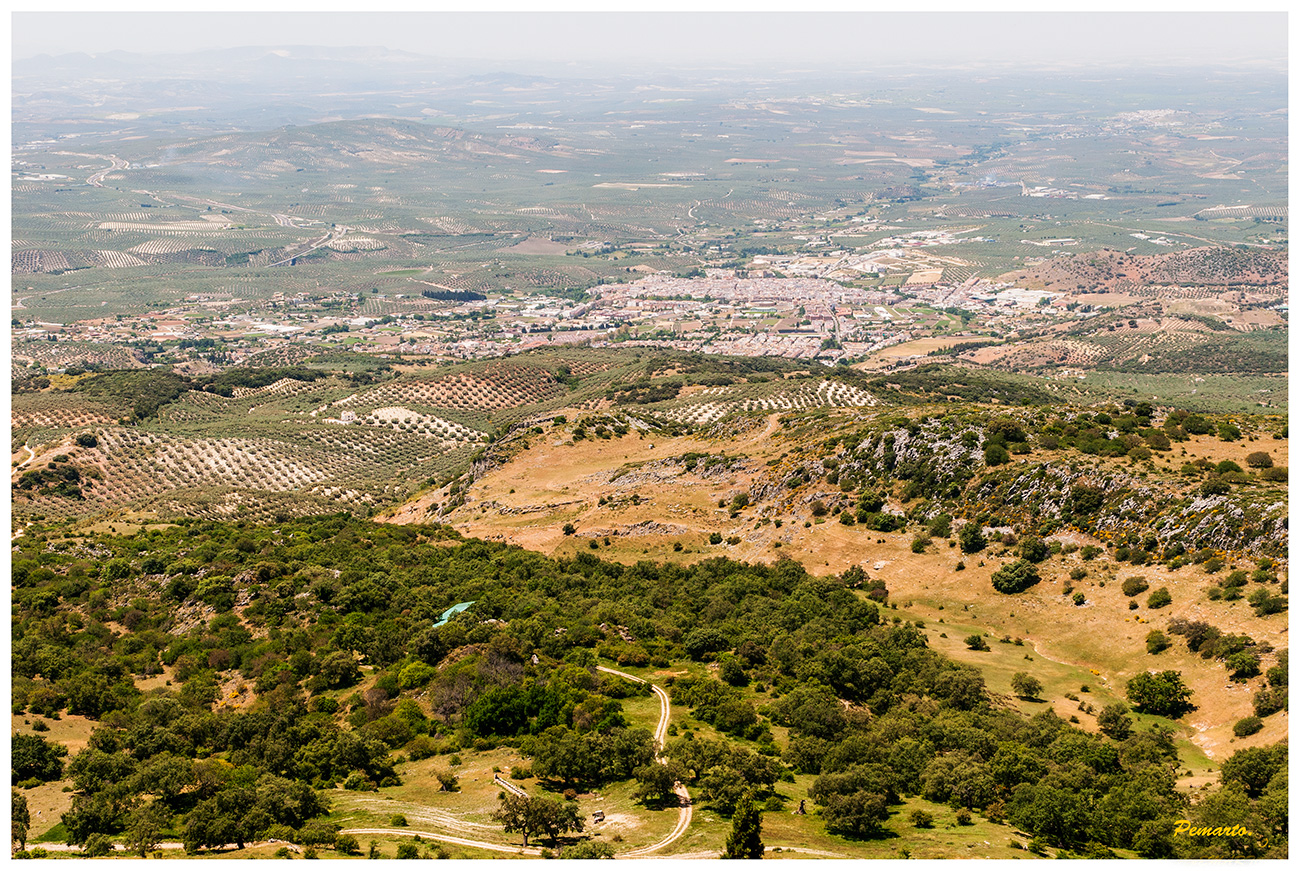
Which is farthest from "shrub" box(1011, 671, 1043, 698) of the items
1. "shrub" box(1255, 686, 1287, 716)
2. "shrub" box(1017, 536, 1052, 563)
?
"shrub" box(1017, 536, 1052, 563)

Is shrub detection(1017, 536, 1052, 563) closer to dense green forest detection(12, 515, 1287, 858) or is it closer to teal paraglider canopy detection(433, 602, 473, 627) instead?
dense green forest detection(12, 515, 1287, 858)

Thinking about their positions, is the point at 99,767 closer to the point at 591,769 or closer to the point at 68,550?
the point at 591,769

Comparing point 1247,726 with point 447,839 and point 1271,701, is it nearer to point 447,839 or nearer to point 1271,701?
point 1271,701

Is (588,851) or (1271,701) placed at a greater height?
(588,851)

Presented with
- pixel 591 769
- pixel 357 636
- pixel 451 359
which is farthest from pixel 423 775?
pixel 451 359

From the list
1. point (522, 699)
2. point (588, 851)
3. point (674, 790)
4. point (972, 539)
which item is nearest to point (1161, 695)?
point (972, 539)
